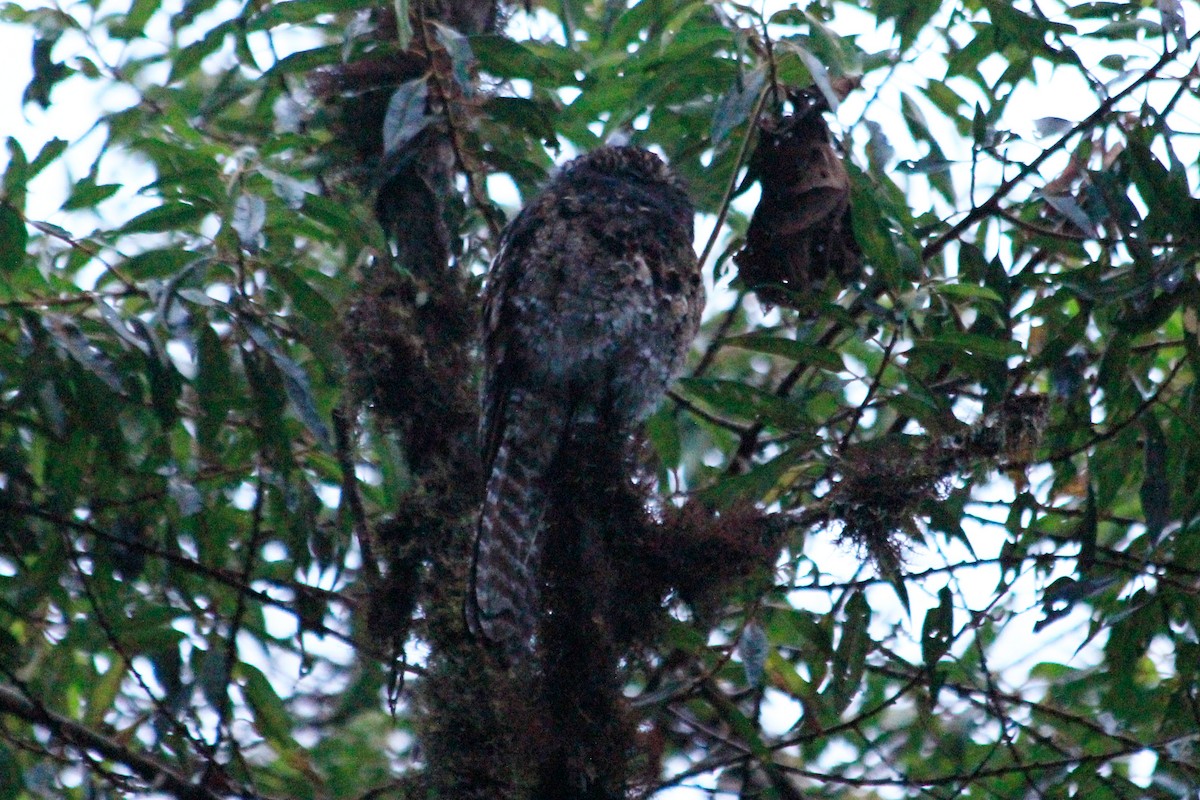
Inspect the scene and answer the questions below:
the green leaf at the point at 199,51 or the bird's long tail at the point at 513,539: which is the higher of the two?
the green leaf at the point at 199,51

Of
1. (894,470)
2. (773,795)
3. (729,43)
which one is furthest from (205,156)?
(773,795)

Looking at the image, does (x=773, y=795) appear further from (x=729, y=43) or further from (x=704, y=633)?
(x=729, y=43)

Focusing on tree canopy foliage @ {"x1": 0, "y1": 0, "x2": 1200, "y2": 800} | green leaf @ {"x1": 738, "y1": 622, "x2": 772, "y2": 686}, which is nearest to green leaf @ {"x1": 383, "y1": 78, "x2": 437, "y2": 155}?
tree canopy foliage @ {"x1": 0, "y1": 0, "x2": 1200, "y2": 800}

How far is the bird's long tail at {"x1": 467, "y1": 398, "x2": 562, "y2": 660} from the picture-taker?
108 inches

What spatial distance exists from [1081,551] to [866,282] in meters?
0.85

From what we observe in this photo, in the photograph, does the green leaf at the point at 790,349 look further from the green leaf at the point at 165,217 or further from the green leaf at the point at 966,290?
the green leaf at the point at 165,217

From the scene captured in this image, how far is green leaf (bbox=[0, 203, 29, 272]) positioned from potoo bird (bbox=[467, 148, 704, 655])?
1.10m

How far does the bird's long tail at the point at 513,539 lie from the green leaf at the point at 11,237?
1127mm

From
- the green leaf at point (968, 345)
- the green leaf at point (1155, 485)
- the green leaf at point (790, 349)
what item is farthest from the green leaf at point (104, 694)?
the green leaf at point (1155, 485)

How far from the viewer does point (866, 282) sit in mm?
3299

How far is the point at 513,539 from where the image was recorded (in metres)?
2.90

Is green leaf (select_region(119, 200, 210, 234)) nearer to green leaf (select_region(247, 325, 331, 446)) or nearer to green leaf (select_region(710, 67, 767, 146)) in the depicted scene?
green leaf (select_region(247, 325, 331, 446))

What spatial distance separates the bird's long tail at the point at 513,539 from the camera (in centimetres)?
275

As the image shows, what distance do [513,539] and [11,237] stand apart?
1251 mm
